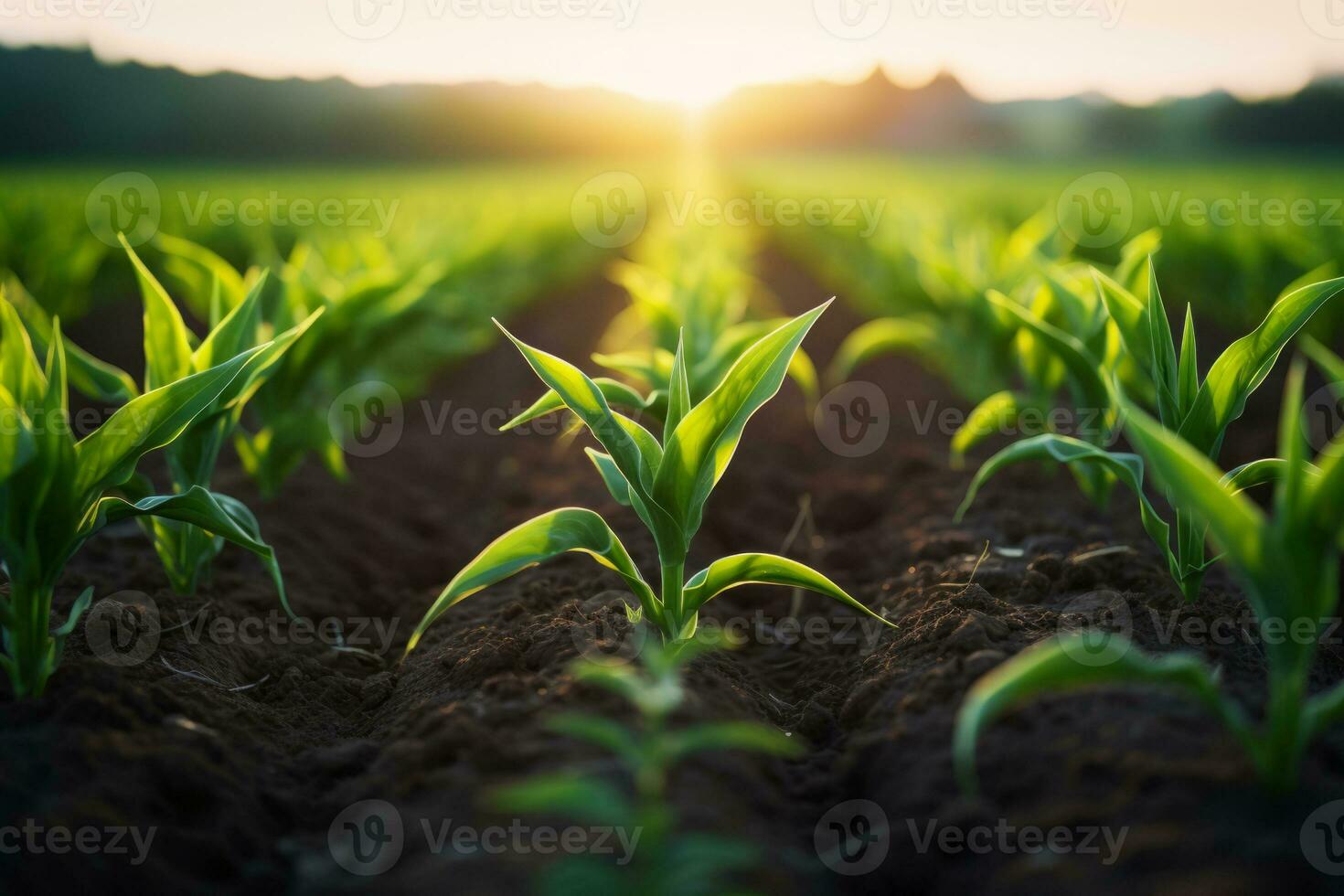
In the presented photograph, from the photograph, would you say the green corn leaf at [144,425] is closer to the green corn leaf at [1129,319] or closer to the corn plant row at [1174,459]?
the corn plant row at [1174,459]

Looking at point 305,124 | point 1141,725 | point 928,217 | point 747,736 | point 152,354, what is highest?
point 305,124

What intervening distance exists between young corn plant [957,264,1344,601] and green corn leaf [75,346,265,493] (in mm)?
1829

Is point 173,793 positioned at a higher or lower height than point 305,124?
lower

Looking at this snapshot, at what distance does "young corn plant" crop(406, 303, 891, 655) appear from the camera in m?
1.88

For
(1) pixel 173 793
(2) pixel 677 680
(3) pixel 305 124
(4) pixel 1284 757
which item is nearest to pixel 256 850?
(1) pixel 173 793

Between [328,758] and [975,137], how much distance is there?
256ft

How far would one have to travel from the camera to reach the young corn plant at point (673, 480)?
6.18ft

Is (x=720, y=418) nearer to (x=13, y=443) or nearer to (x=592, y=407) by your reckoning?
(x=592, y=407)

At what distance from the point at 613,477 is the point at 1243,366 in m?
1.54

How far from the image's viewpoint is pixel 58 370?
72.4 inches

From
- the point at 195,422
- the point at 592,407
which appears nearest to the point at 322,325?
the point at 195,422

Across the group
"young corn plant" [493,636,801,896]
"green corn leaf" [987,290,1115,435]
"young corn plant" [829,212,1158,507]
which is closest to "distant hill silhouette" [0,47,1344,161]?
"young corn plant" [829,212,1158,507]

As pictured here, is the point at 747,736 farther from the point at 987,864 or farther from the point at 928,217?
the point at 928,217

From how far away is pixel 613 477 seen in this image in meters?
2.19
